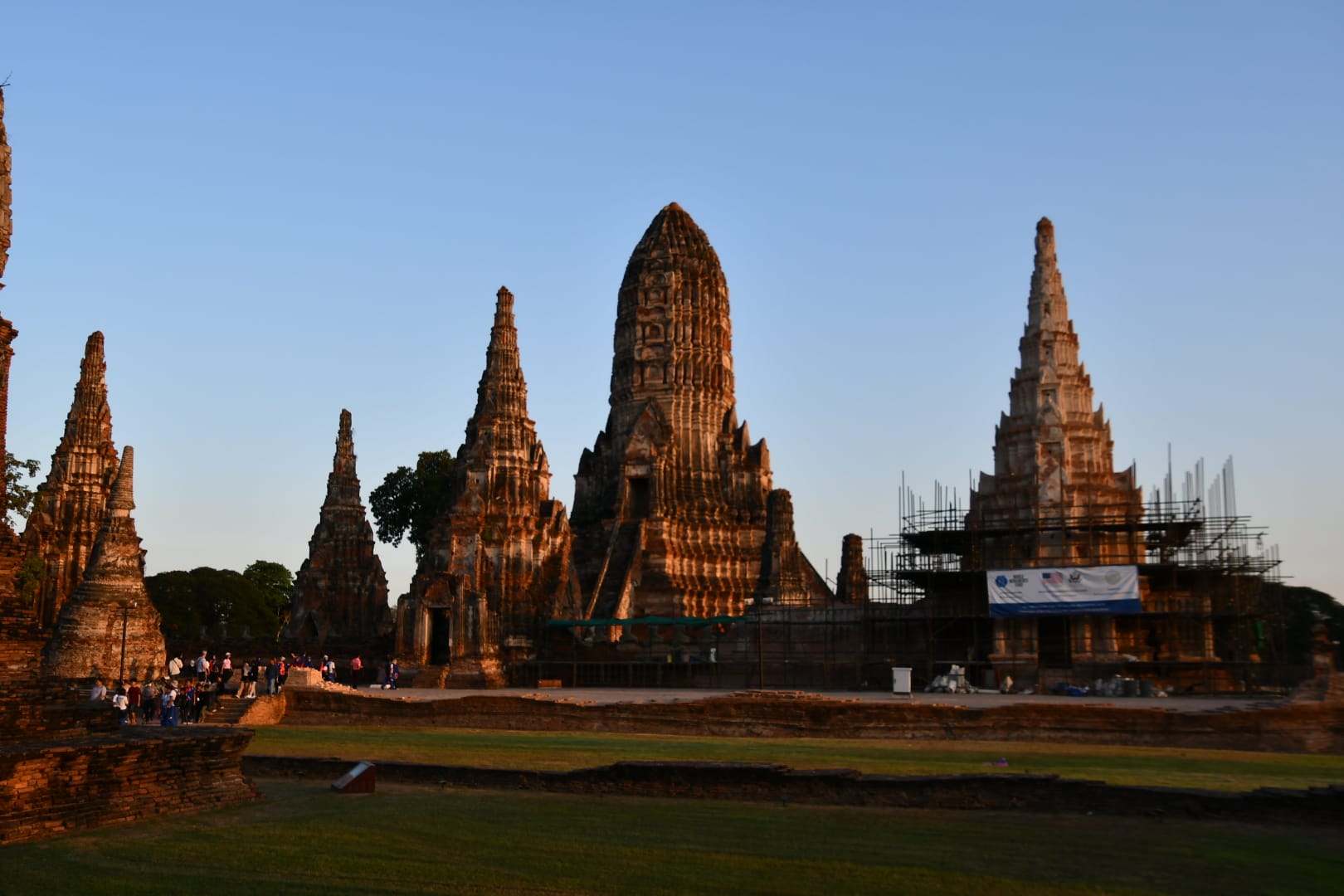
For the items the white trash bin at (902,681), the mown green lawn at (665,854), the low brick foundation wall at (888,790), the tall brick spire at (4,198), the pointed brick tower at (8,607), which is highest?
the tall brick spire at (4,198)

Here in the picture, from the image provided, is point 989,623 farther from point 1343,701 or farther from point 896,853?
point 896,853

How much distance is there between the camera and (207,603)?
74.3 metres

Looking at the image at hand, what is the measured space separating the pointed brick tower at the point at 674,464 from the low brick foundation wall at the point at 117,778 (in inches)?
1388

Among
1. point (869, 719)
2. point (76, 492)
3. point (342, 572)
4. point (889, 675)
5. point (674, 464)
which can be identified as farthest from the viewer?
point (674, 464)

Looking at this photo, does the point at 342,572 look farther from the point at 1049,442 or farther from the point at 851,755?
the point at 851,755

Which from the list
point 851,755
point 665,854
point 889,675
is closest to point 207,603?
point 889,675

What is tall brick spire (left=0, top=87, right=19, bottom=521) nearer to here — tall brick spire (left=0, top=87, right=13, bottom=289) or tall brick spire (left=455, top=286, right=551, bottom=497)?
tall brick spire (left=0, top=87, right=13, bottom=289)

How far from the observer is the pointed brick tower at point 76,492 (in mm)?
41781

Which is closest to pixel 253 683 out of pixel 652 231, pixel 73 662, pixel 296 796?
pixel 73 662

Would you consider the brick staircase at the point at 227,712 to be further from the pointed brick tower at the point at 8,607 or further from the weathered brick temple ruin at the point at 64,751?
the pointed brick tower at the point at 8,607

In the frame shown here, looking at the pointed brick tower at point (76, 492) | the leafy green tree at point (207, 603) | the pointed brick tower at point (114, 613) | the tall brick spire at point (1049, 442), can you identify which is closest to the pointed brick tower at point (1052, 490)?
the tall brick spire at point (1049, 442)

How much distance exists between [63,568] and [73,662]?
9.40 metres

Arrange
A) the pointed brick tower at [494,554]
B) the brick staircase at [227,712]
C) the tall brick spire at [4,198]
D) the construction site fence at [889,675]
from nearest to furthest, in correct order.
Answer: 1. the tall brick spire at [4,198]
2. the brick staircase at [227,712]
3. the construction site fence at [889,675]
4. the pointed brick tower at [494,554]

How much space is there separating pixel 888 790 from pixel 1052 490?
23.3m
